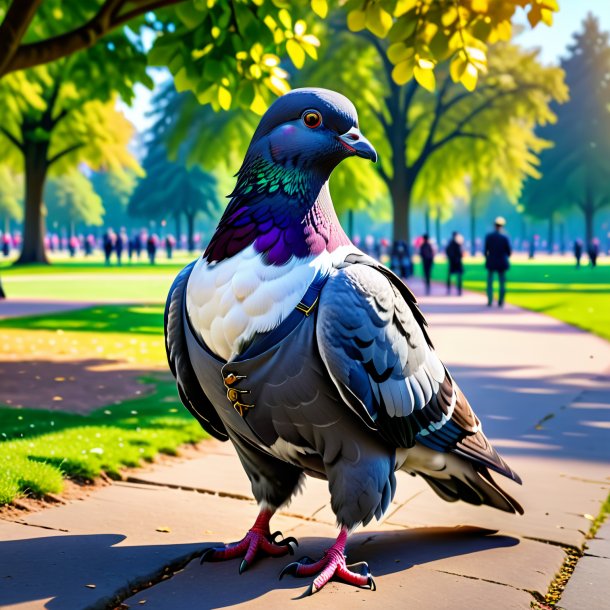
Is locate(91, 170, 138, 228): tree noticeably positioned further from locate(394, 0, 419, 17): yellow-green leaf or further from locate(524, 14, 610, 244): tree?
locate(394, 0, 419, 17): yellow-green leaf

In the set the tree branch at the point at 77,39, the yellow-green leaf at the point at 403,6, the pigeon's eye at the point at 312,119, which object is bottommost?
the pigeon's eye at the point at 312,119

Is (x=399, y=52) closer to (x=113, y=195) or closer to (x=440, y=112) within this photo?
(x=440, y=112)

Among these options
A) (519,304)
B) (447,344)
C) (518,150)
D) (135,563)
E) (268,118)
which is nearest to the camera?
(268,118)

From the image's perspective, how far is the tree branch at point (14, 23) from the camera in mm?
7777

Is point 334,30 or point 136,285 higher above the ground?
point 334,30

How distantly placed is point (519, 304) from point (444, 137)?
45.9ft

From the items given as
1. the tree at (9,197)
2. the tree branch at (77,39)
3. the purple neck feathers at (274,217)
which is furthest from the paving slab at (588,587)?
the tree at (9,197)

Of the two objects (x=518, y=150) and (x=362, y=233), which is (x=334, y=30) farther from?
(x=362, y=233)

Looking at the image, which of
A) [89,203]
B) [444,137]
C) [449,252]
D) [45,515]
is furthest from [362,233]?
[45,515]

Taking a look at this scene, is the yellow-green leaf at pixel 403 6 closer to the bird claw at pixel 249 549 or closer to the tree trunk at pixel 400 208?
the bird claw at pixel 249 549

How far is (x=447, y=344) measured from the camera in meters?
11.2

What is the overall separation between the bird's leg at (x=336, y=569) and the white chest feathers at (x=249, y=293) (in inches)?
33.6

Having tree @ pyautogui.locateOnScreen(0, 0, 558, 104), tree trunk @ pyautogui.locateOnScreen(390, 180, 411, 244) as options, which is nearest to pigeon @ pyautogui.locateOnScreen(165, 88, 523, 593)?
tree @ pyautogui.locateOnScreen(0, 0, 558, 104)

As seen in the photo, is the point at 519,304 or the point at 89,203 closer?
the point at 519,304
